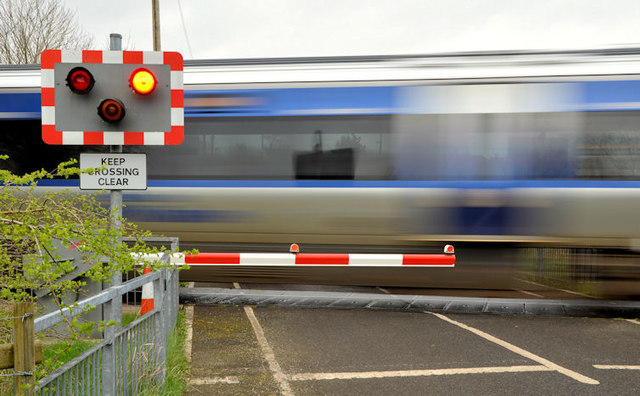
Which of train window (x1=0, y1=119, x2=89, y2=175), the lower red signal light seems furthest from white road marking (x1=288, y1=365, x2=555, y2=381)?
train window (x1=0, y1=119, x2=89, y2=175)

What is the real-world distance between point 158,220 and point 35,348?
18.8 feet

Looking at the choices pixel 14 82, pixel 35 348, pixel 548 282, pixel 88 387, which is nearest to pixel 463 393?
pixel 88 387

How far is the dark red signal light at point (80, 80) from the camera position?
353cm

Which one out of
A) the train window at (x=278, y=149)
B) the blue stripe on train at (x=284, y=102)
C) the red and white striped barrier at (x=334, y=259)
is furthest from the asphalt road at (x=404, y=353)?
the blue stripe on train at (x=284, y=102)

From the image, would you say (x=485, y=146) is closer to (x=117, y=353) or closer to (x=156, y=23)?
(x=117, y=353)

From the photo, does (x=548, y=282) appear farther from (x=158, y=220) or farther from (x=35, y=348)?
(x=35, y=348)

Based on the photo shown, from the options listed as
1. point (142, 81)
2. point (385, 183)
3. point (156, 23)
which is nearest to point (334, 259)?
point (385, 183)

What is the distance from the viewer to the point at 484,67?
7316 millimetres

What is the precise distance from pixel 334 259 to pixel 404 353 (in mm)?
1831

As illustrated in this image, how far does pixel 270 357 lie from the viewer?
5141 mm

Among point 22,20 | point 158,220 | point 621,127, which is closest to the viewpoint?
point 621,127

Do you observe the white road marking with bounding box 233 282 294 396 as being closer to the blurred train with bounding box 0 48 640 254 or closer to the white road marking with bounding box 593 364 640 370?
the blurred train with bounding box 0 48 640 254

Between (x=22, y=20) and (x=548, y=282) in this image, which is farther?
(x=22, y=20)

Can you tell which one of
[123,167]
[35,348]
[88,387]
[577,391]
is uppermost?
[123,167]
